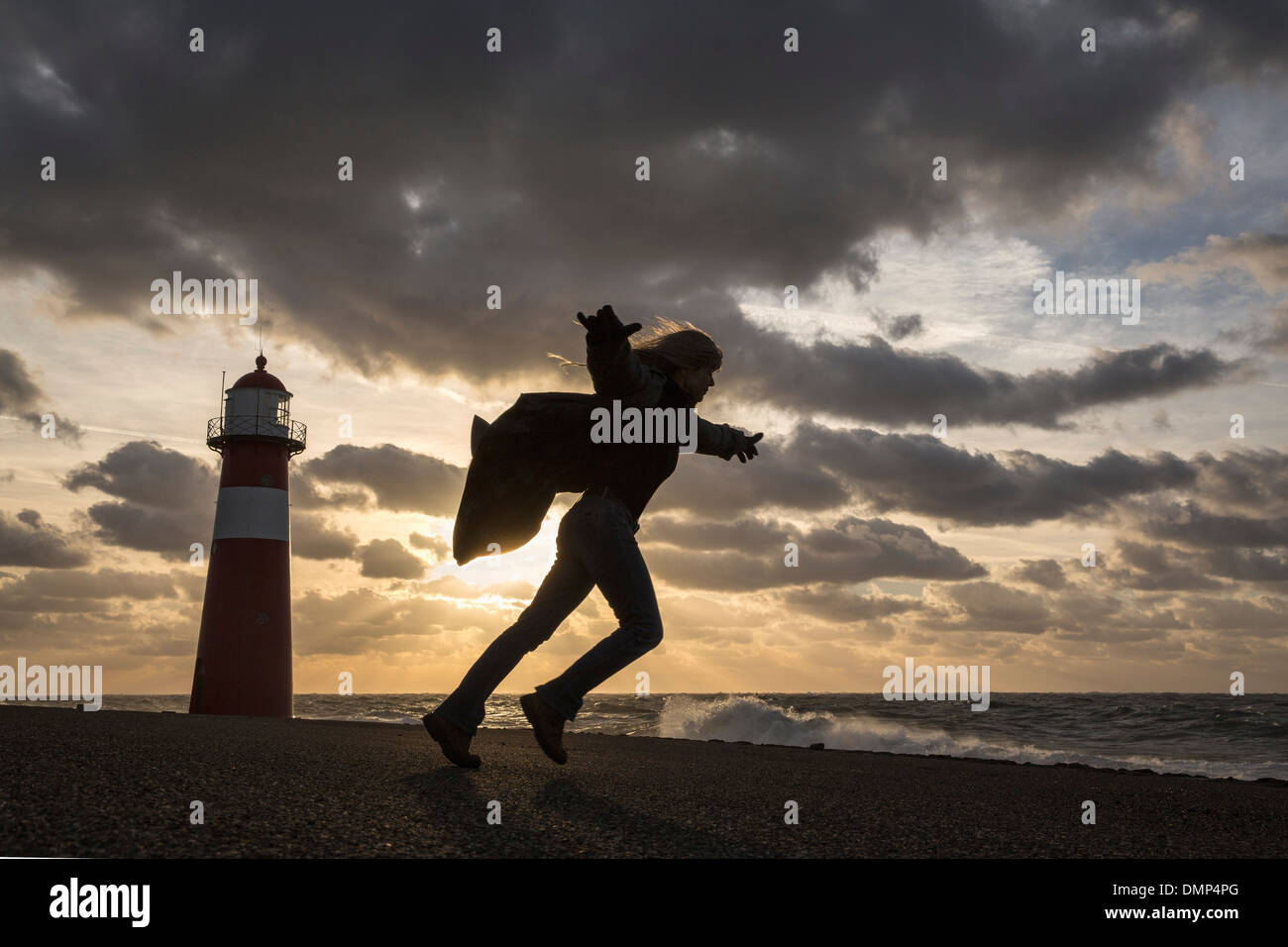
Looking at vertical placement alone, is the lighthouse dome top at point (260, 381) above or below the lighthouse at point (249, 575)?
above

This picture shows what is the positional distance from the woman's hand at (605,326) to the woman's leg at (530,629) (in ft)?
3.41

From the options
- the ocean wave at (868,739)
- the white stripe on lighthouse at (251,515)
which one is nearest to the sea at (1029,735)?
the ocean wave at (868,739)

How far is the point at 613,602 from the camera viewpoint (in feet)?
15.4

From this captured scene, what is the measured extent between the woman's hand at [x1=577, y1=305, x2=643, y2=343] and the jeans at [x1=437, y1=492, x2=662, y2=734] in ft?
3.31

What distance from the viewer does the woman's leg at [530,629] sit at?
15.5 feet

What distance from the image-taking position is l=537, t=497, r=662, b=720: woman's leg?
4.61m

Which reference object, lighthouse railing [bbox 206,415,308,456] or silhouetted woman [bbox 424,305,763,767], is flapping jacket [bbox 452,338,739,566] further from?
lighthouse railing [bbox 206,415,308,456]

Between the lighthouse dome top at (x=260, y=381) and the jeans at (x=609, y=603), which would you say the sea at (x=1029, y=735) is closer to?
the lighthouse dome top at (x=260, y=381)

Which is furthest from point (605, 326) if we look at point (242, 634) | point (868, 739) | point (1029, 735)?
point (1029, 735)

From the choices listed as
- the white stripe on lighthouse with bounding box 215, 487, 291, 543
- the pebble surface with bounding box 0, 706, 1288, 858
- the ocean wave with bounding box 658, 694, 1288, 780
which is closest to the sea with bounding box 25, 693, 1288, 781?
the ocean wave with bounding box 658, 694, 1288, 780
